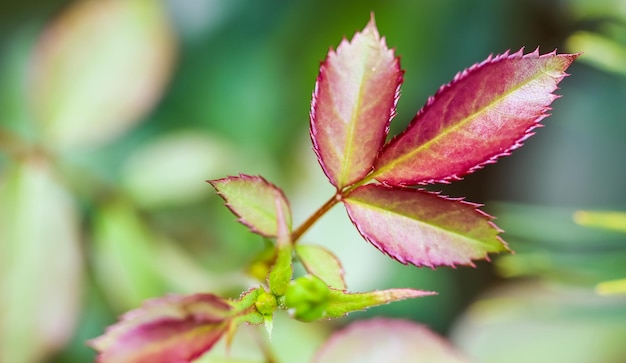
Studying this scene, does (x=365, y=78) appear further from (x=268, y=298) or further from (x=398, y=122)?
(x=398, y=122)

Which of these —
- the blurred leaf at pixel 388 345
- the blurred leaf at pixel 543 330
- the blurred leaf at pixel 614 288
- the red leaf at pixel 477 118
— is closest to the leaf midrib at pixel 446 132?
the red leaf at pixel 477 118

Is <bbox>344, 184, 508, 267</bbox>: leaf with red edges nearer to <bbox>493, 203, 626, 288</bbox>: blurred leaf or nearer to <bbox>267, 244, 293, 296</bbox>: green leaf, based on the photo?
<bbox>267, 244, 293, 296</bbox>: green leaf

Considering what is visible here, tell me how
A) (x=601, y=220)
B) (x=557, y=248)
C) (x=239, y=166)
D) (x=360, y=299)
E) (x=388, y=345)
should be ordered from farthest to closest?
(x=557, y=248)
(x=239, y=166)
(x=601, y=220)
(x=388, y=345)
(x=360, y=299)

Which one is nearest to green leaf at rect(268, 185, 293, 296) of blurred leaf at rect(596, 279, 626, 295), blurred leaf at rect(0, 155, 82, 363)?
blurred leaf at rect(596, 279, 626, 295)

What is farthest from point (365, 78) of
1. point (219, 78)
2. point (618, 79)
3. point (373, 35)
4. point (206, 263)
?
point (618, 79)

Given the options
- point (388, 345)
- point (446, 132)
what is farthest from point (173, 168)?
point (446, 132)

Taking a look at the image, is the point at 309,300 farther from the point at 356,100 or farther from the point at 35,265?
the point at 35,265

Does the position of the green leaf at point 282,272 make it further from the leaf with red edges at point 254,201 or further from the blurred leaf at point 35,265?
the blurred leaf at point 35,265
